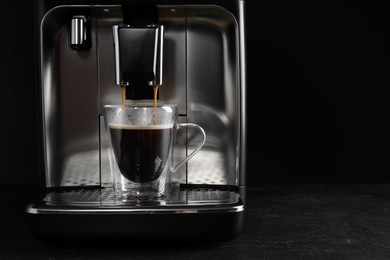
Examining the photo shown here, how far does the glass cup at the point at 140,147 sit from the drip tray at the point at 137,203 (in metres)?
0.03

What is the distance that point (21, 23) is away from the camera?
1.23 m

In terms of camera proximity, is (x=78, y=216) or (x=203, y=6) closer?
(x=78, y=216)

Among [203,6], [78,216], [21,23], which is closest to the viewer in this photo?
[78,216]

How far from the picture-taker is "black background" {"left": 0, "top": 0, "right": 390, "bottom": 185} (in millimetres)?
1242

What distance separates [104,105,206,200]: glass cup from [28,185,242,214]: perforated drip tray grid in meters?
0.03

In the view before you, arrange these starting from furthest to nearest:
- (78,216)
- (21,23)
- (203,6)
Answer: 1. (21,23)
2. (203,6)
3. (78,216)

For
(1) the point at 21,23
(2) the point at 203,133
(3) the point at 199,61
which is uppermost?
(1) the point at 21,23

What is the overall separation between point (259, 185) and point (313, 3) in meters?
0.43

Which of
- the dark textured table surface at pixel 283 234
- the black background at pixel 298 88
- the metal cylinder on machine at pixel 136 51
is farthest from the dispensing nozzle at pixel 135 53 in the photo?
the black background at pixel 298 88

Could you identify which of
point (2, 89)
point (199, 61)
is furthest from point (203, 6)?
point (2, 89)

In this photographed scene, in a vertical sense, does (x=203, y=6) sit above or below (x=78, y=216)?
above

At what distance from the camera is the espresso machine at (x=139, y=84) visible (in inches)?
33.0

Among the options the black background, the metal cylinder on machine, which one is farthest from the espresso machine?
the black background

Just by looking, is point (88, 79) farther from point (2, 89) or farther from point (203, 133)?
point (2, 89)
